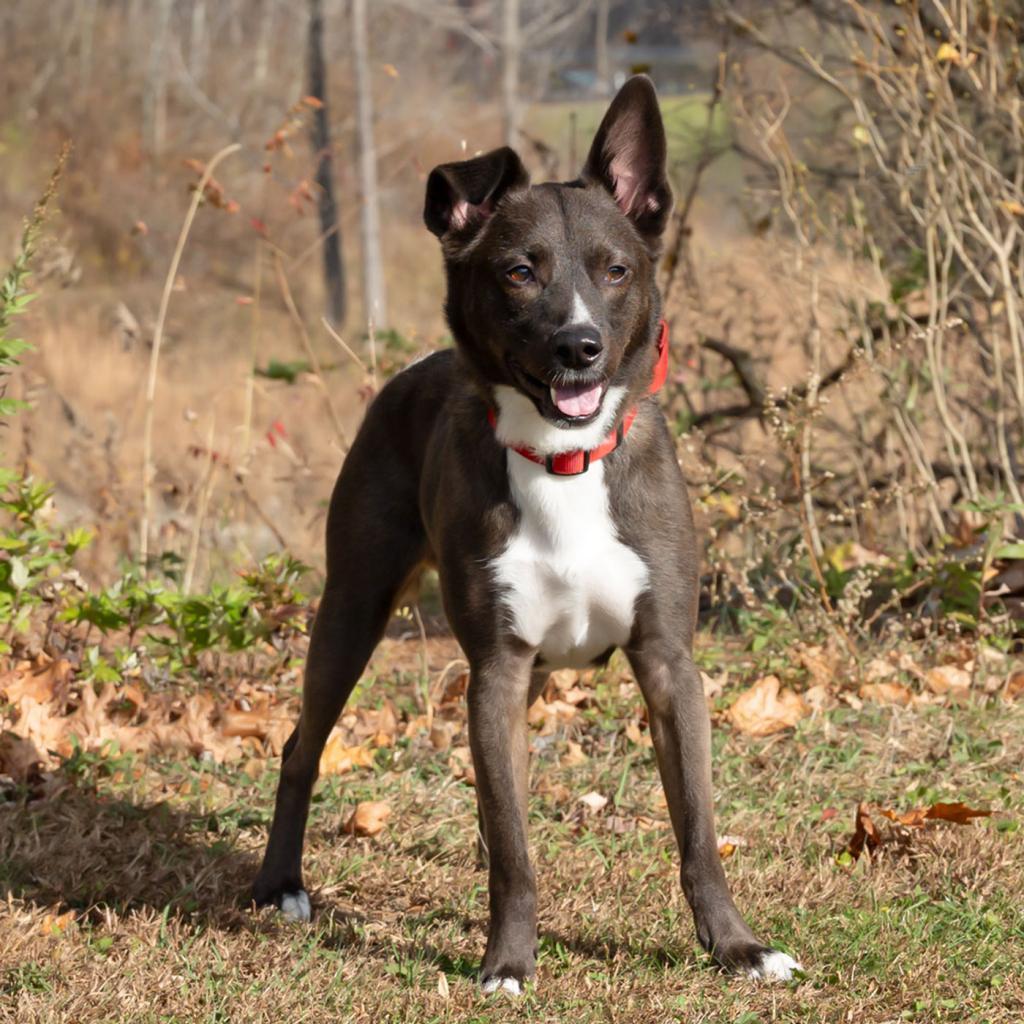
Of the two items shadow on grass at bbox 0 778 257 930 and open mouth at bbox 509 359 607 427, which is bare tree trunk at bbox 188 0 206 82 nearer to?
shadow on grass at bbox 0 778 257 930

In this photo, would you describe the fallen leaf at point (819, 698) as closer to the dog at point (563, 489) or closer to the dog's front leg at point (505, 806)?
the dog at point (563, 489)

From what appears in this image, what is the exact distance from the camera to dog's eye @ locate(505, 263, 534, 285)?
3.38 m

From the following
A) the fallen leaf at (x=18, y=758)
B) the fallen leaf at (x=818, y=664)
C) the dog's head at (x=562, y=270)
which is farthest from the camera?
the fallen leaf at (x=818, y=664)

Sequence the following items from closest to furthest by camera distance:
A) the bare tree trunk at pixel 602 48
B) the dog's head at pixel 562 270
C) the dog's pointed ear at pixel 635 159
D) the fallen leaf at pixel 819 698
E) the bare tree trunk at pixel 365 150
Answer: the dog's head at pixel 562 270, the dog's pointed ear at pixel 635 159, the fallen leaf at pixel 819 698, the bare tree trunk at pixel 365 150, the bare tree trunk at pixel 602 48

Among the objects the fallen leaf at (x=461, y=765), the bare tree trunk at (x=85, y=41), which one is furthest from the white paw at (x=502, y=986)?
the bare tree trunk at (x=85, y=41)

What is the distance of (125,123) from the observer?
939 inches

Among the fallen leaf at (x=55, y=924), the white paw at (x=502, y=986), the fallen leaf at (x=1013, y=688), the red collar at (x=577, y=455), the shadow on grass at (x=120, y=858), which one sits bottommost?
the shadow on grass at (x=120, y=858)

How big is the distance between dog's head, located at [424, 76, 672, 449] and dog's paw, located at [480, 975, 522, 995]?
3.88ft

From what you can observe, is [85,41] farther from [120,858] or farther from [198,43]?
[120,858]

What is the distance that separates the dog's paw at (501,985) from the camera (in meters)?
3.24

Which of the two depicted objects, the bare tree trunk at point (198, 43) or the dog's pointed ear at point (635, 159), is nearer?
the dog's pointed ear at point (635, 159)

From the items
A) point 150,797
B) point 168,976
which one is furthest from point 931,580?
point 168,976

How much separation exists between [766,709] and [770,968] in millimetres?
1800

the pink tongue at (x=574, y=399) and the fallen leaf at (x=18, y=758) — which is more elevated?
the pink tongue at (x=574, y=399)
